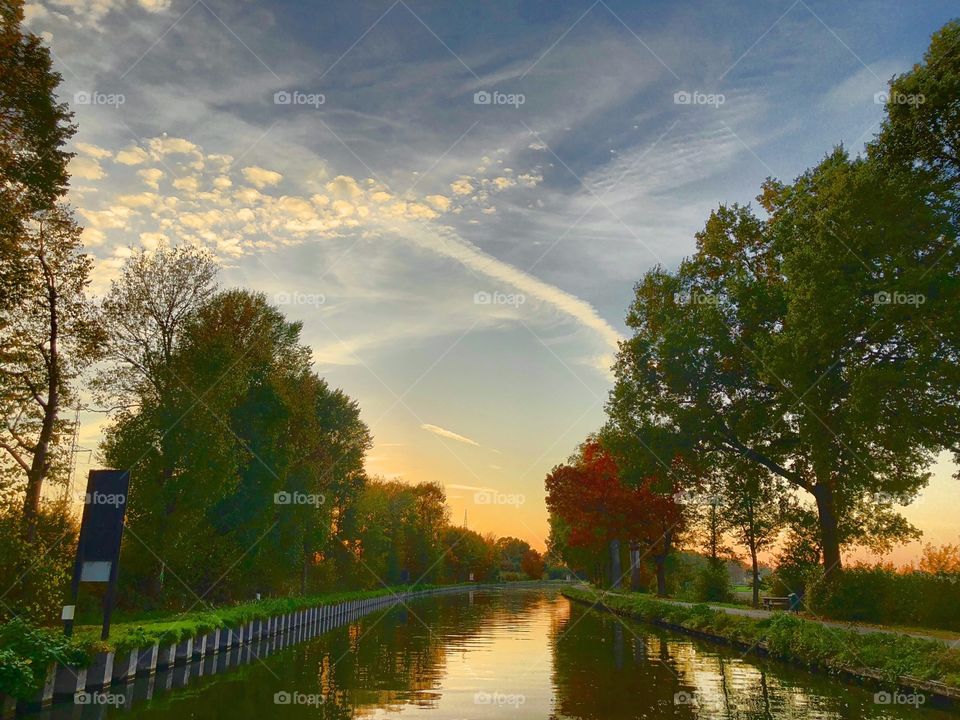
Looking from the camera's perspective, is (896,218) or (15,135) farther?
(896,218)

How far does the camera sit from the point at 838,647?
19.4 metres

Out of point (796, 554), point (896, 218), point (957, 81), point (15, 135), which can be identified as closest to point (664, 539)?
point (796, 554)

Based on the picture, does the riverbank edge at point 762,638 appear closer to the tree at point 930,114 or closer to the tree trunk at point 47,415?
the tree at point 930,114

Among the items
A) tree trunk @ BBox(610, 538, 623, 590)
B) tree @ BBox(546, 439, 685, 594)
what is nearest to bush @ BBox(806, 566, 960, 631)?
tree @ BBox(546, 439, 685, 594)

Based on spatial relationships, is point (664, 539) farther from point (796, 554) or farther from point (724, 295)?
point (724, 295)

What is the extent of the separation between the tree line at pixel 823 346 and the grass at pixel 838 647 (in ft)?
18.0

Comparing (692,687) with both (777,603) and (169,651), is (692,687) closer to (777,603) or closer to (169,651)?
(169,651)

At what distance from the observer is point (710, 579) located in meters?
47.2

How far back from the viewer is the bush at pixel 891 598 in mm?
25859

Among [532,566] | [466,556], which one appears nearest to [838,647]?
[466,556]

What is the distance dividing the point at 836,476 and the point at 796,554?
435 inches

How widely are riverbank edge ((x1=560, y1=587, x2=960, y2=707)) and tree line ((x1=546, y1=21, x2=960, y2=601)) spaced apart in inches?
212

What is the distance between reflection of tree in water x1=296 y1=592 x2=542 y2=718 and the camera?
15.3 metres

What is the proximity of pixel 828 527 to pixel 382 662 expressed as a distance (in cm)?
2044
